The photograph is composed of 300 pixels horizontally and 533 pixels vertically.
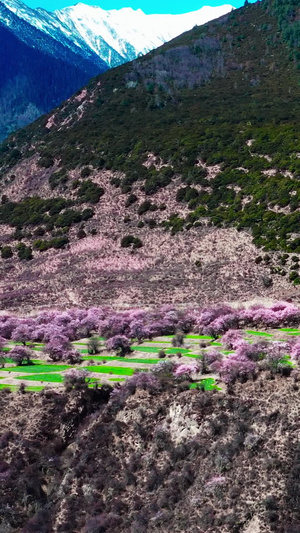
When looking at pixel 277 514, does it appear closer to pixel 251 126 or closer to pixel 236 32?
pixel 251 126

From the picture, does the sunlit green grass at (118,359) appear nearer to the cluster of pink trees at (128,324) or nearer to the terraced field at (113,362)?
the terraced field at (113,362)

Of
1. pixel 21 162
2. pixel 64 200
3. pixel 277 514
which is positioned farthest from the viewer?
pixel 21 162

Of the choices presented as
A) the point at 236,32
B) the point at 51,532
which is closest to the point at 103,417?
the point at 51,532

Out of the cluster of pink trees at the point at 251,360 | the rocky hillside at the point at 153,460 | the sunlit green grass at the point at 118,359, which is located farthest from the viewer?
the sunlit green grass at the point at 118,359

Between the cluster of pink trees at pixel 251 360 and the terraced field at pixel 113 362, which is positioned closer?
the cluster of pink trees at pixel 251 360

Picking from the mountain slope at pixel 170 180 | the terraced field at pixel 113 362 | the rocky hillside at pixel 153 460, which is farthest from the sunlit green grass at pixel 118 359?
the mountain slope at pixel 170 180

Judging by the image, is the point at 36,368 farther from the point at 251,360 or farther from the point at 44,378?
the point at 251,360
